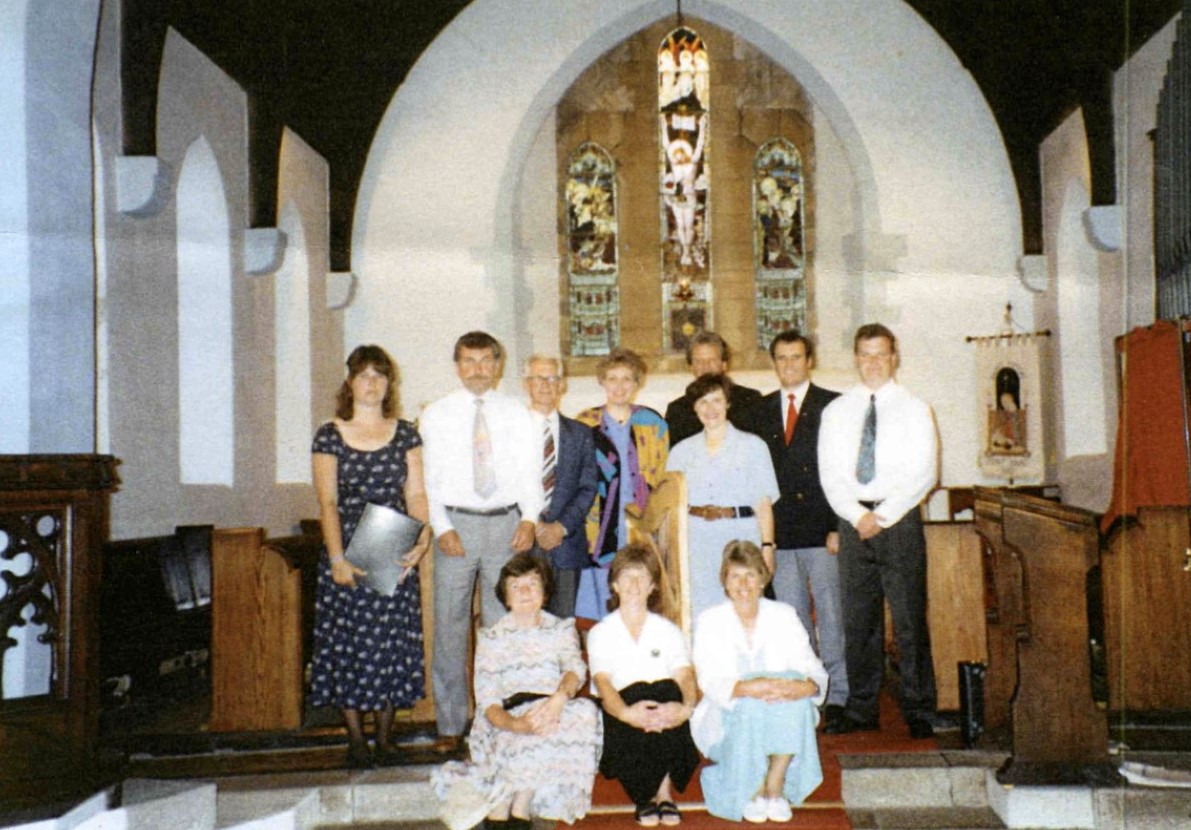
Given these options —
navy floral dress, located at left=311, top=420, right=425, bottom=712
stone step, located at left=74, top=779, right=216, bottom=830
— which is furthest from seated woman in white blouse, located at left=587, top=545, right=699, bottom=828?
stone step, located at left=74, top=779, right=216, bottom=830

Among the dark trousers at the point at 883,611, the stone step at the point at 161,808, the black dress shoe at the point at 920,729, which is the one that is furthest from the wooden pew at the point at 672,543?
the stone step at the point at 161,808

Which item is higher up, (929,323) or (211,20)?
(211,20)

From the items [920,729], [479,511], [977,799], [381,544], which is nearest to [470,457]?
[479,511]

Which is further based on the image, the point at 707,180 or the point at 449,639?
the point at 707,180

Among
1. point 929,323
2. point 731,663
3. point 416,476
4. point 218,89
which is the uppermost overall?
point 218,89

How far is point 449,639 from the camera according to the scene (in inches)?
153

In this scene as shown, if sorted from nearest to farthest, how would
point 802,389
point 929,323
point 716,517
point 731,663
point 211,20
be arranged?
point 731,663 < point 716,517 < point 802,389 < point 211,20 < point 929,323

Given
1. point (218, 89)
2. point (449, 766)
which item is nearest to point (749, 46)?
point (218, 89)

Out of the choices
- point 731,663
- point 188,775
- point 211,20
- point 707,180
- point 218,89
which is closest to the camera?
point 731,663

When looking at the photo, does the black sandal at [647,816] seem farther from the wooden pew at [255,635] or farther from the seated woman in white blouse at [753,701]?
the wooden pew at [255,635]

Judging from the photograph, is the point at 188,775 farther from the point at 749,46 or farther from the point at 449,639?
the point at 749,46

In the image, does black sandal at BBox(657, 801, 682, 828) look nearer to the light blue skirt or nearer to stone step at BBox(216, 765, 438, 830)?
the light blue skirt

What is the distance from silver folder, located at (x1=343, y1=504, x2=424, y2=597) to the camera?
12.3 feet

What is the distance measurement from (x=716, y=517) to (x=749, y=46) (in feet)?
22.2
